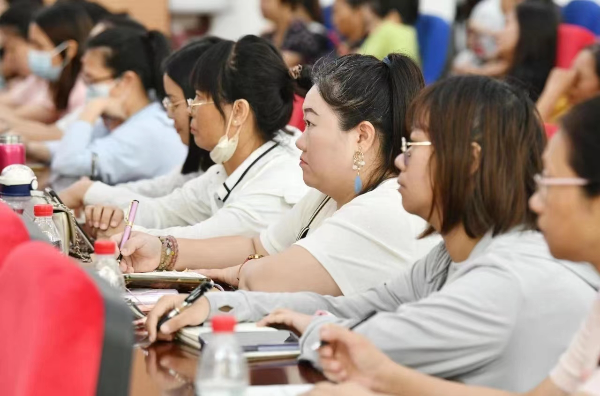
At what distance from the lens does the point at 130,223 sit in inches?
93.4

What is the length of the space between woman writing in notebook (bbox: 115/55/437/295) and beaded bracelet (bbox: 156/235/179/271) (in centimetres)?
2

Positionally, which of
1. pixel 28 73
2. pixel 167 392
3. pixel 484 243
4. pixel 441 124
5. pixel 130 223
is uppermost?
pixel 441 124

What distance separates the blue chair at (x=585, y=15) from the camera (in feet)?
18.0

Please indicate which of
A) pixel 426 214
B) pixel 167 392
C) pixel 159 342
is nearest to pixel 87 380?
pixel 167 392

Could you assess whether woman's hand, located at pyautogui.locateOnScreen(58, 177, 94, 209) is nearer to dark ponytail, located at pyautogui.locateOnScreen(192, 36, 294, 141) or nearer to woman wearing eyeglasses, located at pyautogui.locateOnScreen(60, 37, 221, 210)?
woman wearing eyeglasses, located at pyautogui.locateOnScreen(60, 37, 221, 210)

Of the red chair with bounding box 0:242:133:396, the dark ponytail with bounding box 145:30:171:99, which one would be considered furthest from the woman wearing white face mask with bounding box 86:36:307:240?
the red chair with bounding box 0:242:133:396

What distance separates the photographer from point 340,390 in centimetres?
136

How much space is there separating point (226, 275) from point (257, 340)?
0.61 meters

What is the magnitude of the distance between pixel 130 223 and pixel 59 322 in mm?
1189

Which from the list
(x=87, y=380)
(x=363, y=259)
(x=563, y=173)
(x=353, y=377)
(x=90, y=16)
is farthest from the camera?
(x=90, y=16)

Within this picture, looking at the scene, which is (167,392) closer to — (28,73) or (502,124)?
(502,124)

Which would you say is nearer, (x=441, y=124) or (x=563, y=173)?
(x=563, y=173)

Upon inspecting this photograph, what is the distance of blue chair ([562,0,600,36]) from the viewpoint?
5477mm

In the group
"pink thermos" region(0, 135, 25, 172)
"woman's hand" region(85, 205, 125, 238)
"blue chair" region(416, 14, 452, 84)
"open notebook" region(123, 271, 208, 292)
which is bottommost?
"blue chair" region(416, 14, 452, 84)
